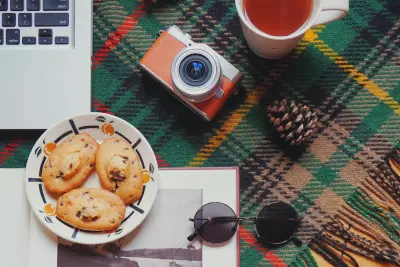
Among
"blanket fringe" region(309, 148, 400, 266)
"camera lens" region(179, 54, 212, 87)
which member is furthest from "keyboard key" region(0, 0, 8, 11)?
"blanket fringe" region(309, 148, 400, 266)

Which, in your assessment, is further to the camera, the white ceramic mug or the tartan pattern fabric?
the tartan pattern fabric

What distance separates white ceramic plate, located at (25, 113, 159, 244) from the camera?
80 cm

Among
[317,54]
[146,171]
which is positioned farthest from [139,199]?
[317,54]

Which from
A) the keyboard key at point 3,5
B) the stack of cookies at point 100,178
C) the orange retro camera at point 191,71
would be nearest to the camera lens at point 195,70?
the orange retro camera at point 191,71

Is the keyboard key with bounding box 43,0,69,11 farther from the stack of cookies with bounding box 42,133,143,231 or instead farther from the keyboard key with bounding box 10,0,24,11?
the stack of cookies with bounding box 42,133,143,231

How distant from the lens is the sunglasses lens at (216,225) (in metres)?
0.83

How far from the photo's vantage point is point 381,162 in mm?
842

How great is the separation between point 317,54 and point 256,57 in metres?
0.07

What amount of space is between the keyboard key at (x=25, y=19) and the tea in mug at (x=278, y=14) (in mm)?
248

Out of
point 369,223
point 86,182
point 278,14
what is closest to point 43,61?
point 86,182

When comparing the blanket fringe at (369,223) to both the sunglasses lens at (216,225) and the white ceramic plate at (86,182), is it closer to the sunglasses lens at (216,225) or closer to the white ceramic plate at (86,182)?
the sunglasses lens at (216,225)

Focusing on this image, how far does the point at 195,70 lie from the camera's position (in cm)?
80

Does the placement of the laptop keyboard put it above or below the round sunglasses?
above

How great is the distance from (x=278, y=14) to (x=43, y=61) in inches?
10.9
